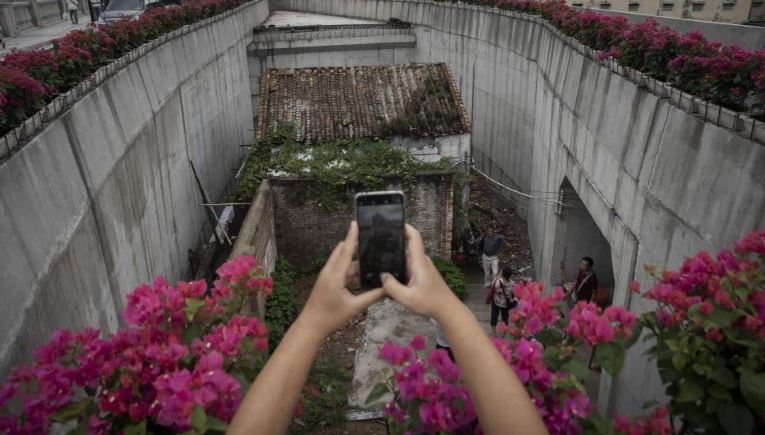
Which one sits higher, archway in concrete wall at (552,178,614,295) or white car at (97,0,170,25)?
white car at (97,0,170,25)

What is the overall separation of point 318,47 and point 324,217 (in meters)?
10.7

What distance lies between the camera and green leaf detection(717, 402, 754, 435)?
196 cm

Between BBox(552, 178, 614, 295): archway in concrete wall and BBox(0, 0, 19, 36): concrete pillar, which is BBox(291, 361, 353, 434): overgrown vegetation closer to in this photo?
BBox(552, 178, 614, 295): archway in concrete wall

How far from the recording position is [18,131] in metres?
4.43

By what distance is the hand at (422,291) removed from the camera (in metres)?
1.89

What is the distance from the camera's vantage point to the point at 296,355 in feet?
5.96

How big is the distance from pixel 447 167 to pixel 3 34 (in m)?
16.2

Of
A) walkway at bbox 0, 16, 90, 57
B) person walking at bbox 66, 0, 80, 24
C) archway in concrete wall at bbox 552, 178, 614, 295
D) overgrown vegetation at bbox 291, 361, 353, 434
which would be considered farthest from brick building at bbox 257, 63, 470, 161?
person walking at bbox 66, 0, 80, 24

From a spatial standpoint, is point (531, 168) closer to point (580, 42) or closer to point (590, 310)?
point (580, 42)

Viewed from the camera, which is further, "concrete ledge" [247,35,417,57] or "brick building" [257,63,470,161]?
"concrete ledge" [247,35,417,57]

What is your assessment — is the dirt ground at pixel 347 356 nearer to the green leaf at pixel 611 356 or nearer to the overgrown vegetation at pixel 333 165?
the overgrown vegetation at pixel 333 165

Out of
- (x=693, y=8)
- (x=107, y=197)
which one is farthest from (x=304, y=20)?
(x=107, y=197)

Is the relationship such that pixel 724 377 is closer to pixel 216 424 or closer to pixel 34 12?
pixel 216 424

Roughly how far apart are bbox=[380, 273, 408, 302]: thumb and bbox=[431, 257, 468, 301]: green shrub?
825cm
